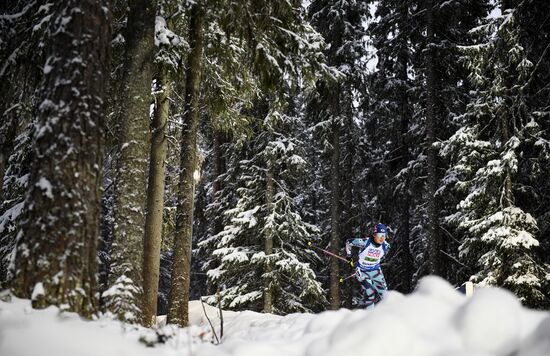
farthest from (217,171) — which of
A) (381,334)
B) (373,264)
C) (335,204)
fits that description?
(381,334)

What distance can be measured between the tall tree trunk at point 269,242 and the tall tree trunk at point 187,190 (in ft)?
25.9

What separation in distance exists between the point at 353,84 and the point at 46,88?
15699 mm

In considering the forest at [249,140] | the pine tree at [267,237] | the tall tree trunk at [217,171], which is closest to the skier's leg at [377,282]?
the forest at [249,140]

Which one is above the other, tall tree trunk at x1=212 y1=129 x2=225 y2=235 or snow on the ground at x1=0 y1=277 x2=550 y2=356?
tall tree trunk at x1=212 y1=129 x2=225 y2=235

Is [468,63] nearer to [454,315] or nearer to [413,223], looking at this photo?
[454,315]

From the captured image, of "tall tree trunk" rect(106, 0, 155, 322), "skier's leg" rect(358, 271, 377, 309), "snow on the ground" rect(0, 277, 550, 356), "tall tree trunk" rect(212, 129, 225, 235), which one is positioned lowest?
"snow on the ground" rect(0, 277, 550, 356)

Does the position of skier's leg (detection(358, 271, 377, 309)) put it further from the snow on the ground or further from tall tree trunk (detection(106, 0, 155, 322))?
the snow on the ground

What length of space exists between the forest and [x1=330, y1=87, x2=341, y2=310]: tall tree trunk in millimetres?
90

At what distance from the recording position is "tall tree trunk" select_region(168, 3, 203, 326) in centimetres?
780

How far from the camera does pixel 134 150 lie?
5848 mm

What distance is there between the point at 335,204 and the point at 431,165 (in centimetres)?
389

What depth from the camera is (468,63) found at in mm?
11539

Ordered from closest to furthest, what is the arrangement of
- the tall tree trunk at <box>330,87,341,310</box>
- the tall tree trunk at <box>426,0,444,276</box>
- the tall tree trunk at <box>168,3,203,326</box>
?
the tall tree trunk at <box>168,3,203,326</box>, the tall tree trunk at <box>426,0,444,276</box>, the tall tree trunk at <box>330,87,341,310</box>

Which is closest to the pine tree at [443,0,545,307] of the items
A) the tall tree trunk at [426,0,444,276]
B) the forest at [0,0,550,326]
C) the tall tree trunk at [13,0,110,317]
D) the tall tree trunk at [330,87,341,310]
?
the forest at [0,0,550,326]
